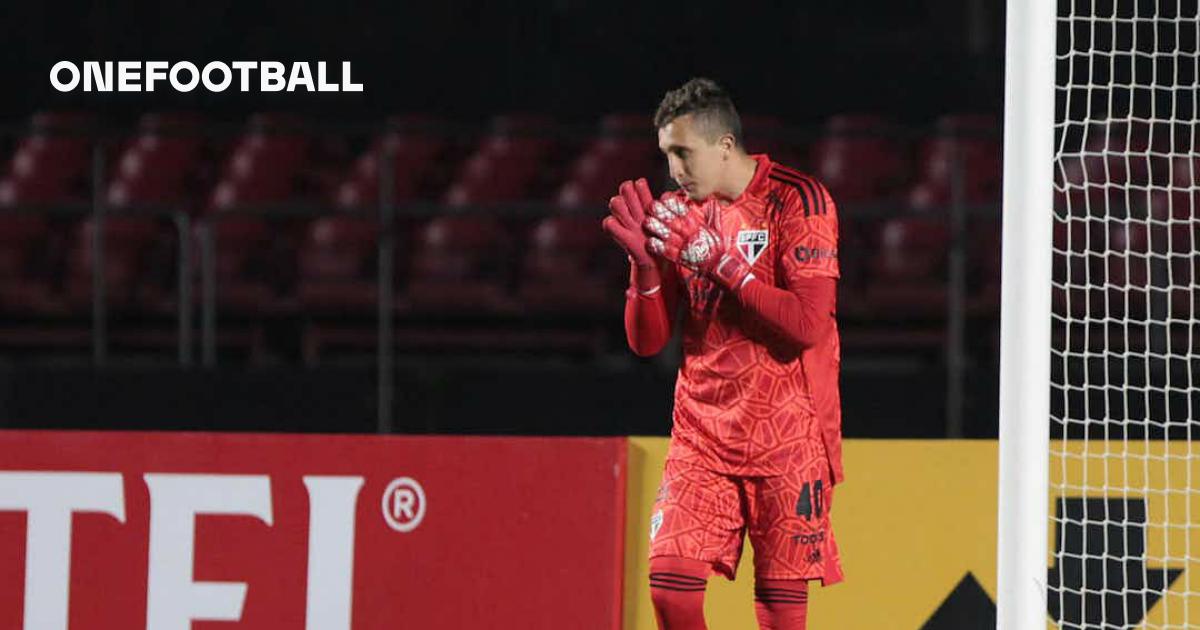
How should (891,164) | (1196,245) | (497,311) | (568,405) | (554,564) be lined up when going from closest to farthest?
1. (554,564)
2. (568,405)
3. (1196,245)
4. (497,311)
5. (891,164)

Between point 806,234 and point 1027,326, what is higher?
point 806,234

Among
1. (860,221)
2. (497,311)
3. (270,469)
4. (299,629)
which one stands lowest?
(299,629)

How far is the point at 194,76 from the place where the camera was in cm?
1014

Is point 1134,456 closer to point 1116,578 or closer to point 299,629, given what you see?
point 1116,578

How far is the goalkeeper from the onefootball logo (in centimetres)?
654

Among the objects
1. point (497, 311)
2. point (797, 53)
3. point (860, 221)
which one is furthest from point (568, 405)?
point (797, 53)

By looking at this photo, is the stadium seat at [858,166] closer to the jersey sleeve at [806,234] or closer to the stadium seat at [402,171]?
the stadium seat at [402,171]

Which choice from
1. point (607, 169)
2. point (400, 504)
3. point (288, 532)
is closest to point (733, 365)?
point (400, 504)

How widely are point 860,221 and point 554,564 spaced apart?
3.85 meters

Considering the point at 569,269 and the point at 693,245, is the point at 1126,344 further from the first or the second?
the point at 569,269

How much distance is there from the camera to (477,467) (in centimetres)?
422

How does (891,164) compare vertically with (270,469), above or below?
above

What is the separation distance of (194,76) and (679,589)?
741 centimetres

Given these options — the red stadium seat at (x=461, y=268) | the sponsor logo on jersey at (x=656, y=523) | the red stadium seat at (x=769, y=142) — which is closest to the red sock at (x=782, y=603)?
the sponsor logo on jersey at (x=656, y=523)
